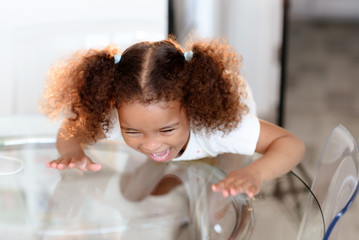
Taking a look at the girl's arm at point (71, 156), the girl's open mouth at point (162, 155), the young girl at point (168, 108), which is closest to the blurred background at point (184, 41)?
the girl's arm at point (71, 156)

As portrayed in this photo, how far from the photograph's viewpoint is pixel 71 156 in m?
1.32

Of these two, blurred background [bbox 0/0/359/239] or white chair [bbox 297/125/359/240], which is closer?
white chair [bbox 297/125/359/240]

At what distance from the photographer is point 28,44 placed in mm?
2014

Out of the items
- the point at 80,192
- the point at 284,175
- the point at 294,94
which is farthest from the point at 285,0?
the point at 80,192

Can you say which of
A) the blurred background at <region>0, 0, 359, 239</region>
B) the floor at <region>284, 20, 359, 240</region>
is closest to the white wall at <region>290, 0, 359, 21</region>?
the floor at <region>284, 20, 359, 240</region>

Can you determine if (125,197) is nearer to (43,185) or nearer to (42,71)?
(43,185)

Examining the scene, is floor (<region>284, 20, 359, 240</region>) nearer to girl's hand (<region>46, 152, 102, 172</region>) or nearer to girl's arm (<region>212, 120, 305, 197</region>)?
girl's arm (<region>212, 120, 305, 197</region>)

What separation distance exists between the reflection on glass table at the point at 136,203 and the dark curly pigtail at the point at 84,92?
0.39 feet

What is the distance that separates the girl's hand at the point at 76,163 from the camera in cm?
129

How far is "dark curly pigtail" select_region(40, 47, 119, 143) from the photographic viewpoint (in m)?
1.21

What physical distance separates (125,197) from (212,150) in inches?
9.7

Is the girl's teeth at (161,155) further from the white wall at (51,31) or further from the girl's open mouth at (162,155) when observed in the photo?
the white wall at (51,31)

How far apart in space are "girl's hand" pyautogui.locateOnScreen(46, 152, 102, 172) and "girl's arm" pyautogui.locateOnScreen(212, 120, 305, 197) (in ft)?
1.15

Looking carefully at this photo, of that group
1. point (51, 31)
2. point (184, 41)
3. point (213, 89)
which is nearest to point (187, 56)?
point (213, 89)
